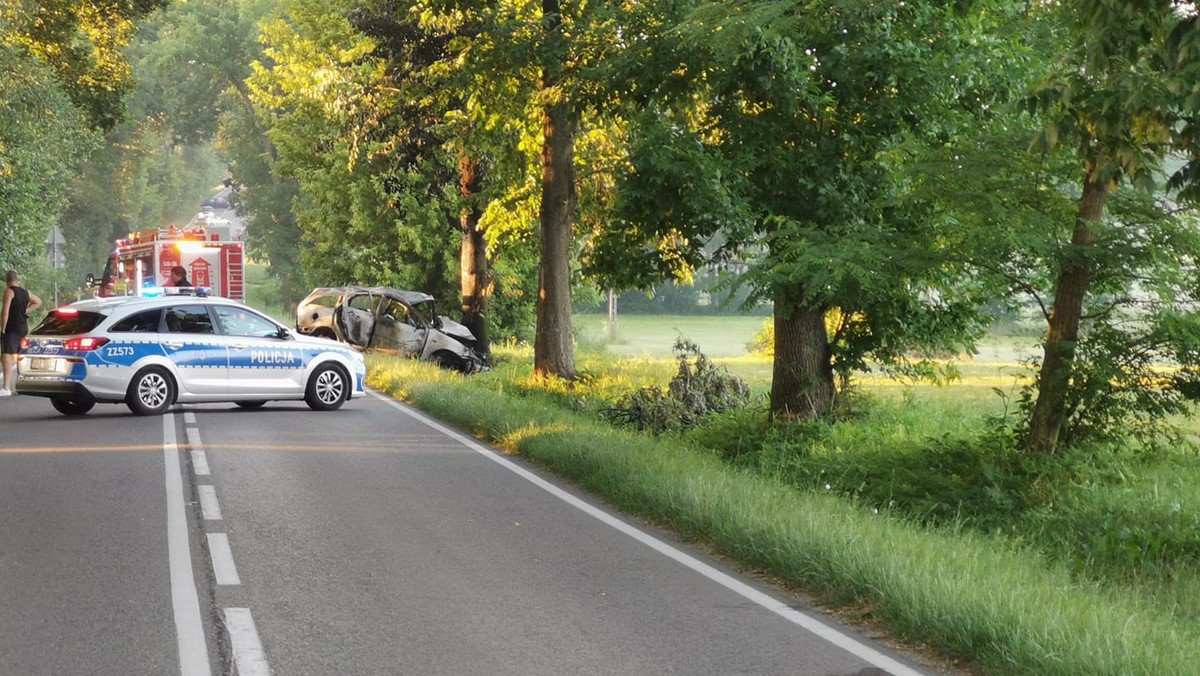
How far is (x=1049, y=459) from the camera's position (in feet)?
50.0

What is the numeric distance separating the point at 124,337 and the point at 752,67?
8.67 m

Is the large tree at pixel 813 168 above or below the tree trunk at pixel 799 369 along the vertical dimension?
above

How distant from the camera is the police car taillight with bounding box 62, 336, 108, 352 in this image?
1916cm

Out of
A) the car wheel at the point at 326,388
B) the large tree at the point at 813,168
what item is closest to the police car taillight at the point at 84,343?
the car wheel at the point at 326,388

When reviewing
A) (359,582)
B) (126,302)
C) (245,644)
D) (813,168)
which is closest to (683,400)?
(813,168)

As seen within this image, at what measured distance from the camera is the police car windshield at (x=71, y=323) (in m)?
19.4

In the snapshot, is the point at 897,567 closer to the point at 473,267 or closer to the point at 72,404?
the point at 72,404

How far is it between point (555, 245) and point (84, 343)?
28.7ft

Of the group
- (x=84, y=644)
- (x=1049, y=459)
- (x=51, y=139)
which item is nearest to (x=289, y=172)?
(x=51, y=139)

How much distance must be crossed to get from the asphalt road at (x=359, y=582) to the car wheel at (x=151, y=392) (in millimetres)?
4652

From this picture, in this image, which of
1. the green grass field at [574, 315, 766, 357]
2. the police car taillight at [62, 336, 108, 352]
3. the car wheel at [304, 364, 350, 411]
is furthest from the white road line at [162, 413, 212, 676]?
the green grass field at [574, 315, 766, 357]

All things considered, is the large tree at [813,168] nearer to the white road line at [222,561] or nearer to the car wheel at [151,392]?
the car wheel at [151,392]

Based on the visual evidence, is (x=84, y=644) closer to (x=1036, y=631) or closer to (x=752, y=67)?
(x=1036, y=631)

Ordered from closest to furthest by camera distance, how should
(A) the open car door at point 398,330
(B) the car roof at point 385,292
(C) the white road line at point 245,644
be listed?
(C) the white road line at point 245,644
(A) the open car door at point 398,330
(B) the car roof at point 385,292
